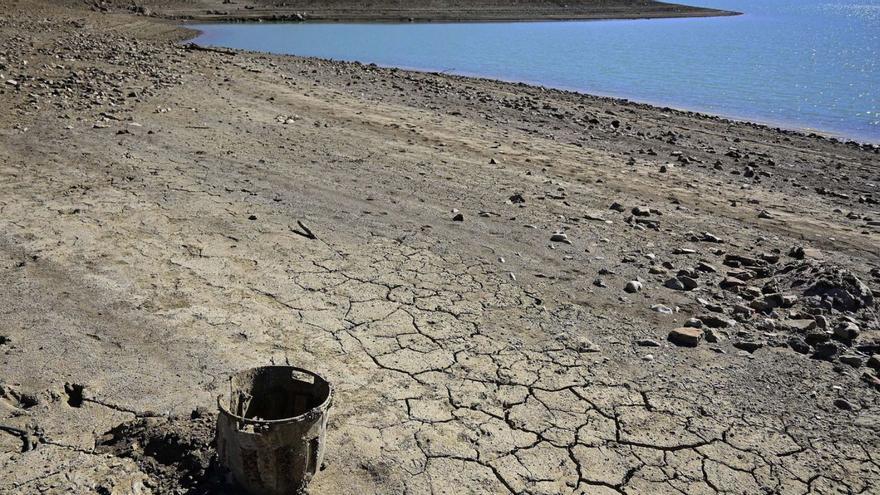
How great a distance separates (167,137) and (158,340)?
5.36m

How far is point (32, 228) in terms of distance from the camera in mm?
6000

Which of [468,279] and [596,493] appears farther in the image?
[468,279]

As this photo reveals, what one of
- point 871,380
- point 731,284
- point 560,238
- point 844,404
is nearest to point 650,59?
point 560,238

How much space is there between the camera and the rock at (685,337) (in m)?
4.88

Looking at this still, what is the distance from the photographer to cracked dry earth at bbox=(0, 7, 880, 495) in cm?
365

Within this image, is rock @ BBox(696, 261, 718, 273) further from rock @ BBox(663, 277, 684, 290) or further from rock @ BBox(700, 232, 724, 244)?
rock @ BBox(700, 232, 724, 244)

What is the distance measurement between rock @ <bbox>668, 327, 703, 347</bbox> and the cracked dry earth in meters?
0.07

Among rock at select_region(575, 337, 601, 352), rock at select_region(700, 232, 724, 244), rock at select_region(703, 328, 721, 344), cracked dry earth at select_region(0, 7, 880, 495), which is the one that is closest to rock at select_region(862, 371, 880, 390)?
cracked dry earth at select_region(0, 7, 880, 495)

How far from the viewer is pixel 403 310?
5.11 m

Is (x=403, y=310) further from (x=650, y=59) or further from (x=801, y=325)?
(x=650, y=59)

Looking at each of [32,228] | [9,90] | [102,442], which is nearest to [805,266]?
[102,442]

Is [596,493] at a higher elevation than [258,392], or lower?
lower

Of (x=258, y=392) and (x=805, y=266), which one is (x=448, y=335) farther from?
(x=805, y=266)

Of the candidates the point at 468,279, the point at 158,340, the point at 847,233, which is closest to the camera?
the point at 158,340
